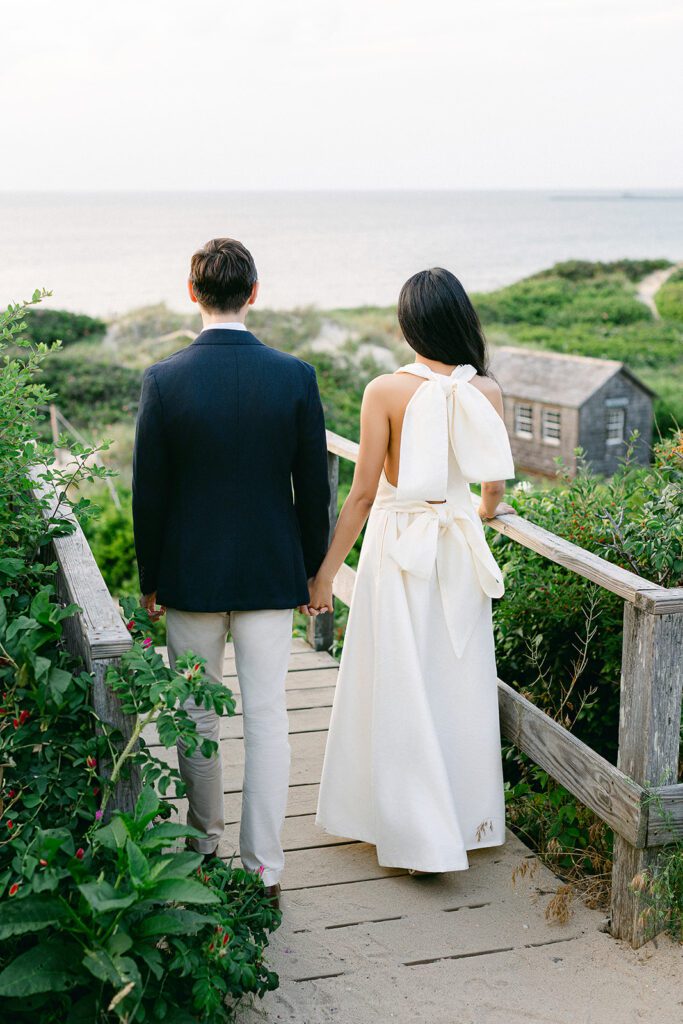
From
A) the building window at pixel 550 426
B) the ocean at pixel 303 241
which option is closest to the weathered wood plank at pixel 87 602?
the building window at pixel 550 426

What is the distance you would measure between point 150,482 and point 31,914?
3.58 ft

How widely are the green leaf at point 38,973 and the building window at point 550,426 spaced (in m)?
31.3

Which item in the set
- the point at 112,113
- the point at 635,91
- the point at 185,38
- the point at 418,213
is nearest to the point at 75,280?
the point at 112,113

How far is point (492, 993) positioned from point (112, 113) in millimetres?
72947

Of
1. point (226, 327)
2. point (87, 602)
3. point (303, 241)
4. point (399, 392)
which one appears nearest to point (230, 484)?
point (226, 327)

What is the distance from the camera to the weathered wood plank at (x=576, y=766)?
2.59 meters

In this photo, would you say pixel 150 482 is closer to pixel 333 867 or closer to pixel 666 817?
pixel 333 867

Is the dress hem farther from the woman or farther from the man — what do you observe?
the man

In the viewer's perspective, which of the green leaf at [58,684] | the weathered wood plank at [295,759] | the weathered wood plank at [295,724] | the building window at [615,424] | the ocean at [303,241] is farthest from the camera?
the ocean at [303,241]

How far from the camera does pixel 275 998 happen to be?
7.91 ft

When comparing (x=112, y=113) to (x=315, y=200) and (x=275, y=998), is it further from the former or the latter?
(x=275, y=998)

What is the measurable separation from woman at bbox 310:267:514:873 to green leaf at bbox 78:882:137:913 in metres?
1.19

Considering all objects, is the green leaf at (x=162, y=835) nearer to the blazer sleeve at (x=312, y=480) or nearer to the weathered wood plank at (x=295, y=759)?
the blazer sleeve at (x=312, y=480)

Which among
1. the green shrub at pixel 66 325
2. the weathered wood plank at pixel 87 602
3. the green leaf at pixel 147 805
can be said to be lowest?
the green shrub at pixel 66 325
